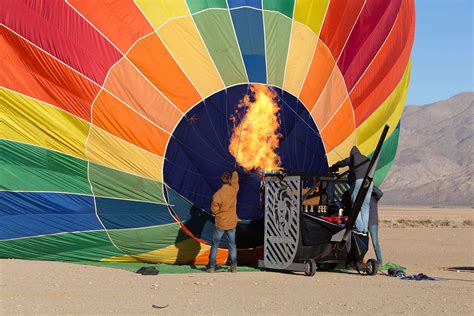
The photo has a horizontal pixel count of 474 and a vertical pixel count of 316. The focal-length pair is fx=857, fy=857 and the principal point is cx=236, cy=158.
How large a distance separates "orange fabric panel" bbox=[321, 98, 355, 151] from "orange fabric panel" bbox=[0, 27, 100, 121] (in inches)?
122

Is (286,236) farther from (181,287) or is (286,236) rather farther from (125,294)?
(125,294)

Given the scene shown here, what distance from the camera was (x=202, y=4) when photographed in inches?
403

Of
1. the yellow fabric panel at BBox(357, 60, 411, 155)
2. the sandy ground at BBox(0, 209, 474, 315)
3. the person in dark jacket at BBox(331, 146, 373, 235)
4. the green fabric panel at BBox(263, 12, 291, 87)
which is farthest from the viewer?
the yellow fabric panel at BBox(357, 60, 411, 155)

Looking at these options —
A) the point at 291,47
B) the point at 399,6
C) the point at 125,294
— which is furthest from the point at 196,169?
the point at 399,6

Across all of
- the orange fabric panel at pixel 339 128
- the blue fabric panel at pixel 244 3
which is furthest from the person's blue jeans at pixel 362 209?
the blue fabric panel at pixel 244 3

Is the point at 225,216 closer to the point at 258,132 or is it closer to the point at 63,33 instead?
the point at 258,132

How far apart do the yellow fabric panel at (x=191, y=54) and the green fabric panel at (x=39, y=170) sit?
165cm

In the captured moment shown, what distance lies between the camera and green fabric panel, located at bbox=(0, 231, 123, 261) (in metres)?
9.91

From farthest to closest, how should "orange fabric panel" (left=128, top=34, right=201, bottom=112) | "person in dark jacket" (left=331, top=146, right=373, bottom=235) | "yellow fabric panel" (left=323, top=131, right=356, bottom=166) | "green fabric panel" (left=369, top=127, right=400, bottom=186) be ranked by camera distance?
"green fabric panel" (left=369, top=127, right=400, bottom=186) → "yellow fabric panel" (left=323, top=131, right=356, bottom=166) → "person in dark jacket" (left=331, top=146, right=373, bottom=235) → "orange fabric panel" (left=128, top=34, right=201, bottom=112)

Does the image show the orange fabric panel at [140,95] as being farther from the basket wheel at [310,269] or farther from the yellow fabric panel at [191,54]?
the basket wheel at [310,269]

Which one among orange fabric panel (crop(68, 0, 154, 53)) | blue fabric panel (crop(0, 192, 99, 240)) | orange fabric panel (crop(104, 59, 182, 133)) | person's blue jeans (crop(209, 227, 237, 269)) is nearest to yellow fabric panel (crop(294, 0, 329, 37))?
orange fabric panel (crop(68, 0, 154, 53))

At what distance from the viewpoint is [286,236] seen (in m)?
9.88

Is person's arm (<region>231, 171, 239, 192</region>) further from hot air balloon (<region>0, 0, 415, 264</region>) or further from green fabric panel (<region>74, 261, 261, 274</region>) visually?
green fabric panel (<region>74, 261, 261, 274</region>)

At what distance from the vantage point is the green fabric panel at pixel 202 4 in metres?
10.2
